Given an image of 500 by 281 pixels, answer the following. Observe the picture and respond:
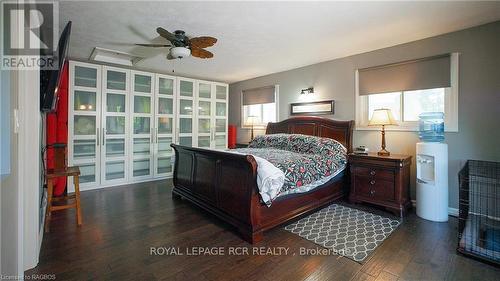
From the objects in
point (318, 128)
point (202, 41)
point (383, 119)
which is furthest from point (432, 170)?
point (202, 41)

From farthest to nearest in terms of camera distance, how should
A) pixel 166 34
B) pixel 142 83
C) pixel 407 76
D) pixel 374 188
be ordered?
pixel 142 83 → pixel 407 76 → pixel 374 188 → pixel 166 34

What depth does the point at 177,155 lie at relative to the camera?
3811 millimetres

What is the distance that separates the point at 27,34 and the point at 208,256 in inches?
95.3

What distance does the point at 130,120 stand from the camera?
15.3 feet

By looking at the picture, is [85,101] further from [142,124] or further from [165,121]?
[165,121]

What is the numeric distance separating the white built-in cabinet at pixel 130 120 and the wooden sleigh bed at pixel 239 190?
153cm

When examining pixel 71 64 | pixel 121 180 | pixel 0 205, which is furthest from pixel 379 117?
pixel 71 64

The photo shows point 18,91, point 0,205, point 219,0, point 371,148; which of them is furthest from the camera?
point 371,148

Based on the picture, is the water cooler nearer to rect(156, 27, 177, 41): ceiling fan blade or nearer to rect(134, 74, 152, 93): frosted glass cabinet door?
rect(156, 27, 177, 41): ceiling fan blade

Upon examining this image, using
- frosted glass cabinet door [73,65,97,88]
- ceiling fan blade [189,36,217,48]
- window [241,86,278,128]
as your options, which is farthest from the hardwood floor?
window [241,86,278,128]

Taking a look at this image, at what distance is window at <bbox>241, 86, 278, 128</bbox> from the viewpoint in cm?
521

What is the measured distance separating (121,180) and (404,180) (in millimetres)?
4829

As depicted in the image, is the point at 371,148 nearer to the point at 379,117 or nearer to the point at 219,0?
the point at 379,117

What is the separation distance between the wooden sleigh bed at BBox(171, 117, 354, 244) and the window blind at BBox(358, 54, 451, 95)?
68cm
